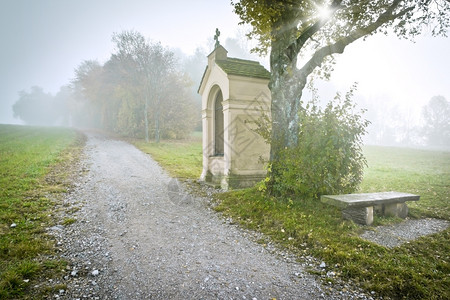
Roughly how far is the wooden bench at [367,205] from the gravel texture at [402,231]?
25 centimetres

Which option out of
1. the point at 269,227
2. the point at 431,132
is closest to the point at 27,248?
the point at 269,227

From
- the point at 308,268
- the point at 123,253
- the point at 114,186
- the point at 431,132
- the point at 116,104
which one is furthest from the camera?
the point at 431,132

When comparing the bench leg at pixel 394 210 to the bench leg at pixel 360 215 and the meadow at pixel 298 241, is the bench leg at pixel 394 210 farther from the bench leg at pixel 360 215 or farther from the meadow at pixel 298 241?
the bench leg at pixel 360 215

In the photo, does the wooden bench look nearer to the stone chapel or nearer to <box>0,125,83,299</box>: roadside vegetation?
the stone chapel

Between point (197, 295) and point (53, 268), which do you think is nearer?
point (197, 295)

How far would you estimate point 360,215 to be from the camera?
4492 millimetres

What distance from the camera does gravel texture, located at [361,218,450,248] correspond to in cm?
386

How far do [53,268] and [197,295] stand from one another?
205 centimetres

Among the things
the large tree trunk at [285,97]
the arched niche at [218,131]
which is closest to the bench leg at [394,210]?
the large tree trunk at [285,97]

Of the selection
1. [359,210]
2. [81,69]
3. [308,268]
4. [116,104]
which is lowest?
[308,268]

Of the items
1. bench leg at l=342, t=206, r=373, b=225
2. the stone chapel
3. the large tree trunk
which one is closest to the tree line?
the stone chapel

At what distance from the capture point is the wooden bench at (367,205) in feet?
14.4

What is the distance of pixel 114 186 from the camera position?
762 cm

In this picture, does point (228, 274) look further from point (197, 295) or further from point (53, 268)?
point (53, 268)
